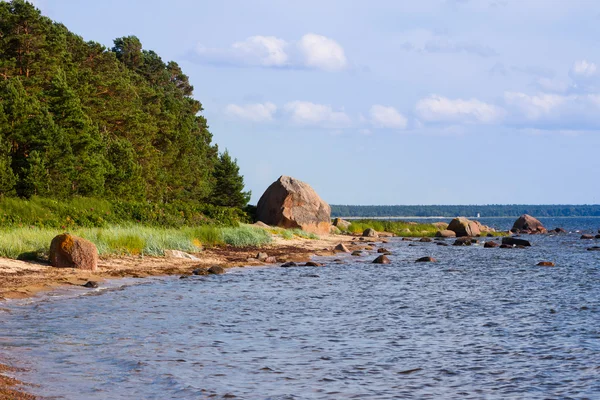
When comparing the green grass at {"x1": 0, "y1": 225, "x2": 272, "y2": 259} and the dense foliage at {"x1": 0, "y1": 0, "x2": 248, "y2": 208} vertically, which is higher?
the dense foliage at {"x1": 0, "y1": 0, "x2": 248, "y2": 208}

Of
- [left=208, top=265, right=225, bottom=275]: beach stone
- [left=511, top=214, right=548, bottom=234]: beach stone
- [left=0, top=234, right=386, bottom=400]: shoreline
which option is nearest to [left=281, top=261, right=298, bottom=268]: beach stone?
[left=0, top=234, right=386, bottom=400]: shoreline

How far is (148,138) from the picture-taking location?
55.2 metres

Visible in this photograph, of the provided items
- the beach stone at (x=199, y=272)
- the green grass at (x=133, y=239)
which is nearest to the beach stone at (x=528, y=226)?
the green grass at (x=133, y=239)

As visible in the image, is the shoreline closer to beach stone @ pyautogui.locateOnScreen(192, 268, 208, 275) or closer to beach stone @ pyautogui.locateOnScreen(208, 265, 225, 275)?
beach stone @ pyautogui.locateOnScreen(192, 268, 208, 275)

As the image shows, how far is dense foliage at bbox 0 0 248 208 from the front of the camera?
3653cm

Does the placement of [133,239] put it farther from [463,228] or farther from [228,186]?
[463,228]

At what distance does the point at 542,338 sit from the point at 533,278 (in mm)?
15465

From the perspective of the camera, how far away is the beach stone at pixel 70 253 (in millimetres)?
23641

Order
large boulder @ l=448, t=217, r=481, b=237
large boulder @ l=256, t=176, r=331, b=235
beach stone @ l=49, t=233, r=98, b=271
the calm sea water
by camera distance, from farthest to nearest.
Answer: large boulder @ l=448, t=217, r=481, b=237
large boulder @ l=256, t=176, r=331, b=235
beach stone @ l=49, t=233, r=98, b=271
the calm sea water

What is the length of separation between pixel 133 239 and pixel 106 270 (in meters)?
4.74

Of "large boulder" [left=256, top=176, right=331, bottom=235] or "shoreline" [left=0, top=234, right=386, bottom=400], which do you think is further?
"large boulder" [left=256, top=176, right=331, bottom=235]

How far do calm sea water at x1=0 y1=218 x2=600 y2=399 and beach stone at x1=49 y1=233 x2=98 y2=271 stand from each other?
89.1 inches

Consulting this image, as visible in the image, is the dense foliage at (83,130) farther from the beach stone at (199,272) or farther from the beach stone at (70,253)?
the beach stone at (199,272)

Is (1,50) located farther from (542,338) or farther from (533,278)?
(542,338)
